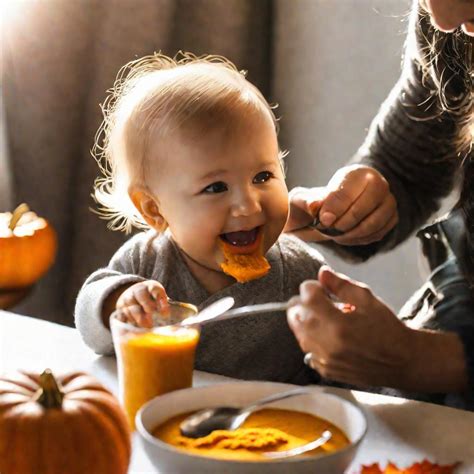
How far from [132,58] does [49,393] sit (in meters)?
1.99

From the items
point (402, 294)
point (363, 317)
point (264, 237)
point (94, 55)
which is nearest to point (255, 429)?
point (363, 317)

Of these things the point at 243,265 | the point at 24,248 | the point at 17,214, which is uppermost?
the point at 243,265

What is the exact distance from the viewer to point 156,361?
1031mm

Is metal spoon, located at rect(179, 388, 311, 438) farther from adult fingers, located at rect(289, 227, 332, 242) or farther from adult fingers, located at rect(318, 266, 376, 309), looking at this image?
adult fingers, located at rect(289, 227, 332, 242)

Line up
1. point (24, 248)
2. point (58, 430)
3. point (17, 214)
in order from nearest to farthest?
point (58, 430)
point (17, 214)
point (24, 248)

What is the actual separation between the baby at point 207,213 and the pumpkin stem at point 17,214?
1.24m

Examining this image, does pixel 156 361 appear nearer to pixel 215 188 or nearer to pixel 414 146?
pixel 215 188

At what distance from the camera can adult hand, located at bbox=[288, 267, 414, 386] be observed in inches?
42.1

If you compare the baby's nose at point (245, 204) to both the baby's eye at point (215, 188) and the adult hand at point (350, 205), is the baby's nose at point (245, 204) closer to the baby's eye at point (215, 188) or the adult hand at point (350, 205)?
the baby's eye at point (215, 188)

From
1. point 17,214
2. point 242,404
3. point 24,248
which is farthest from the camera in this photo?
point 24,248

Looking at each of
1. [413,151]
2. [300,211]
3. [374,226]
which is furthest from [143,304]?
[413,151]

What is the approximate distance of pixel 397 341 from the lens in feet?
3.75

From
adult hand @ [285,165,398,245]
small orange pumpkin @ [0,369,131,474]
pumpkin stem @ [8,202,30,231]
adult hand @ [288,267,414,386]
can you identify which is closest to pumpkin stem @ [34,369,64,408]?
small orange pumpkin @ [0,369,131,474]

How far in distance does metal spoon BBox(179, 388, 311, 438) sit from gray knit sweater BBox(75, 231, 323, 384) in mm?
426
